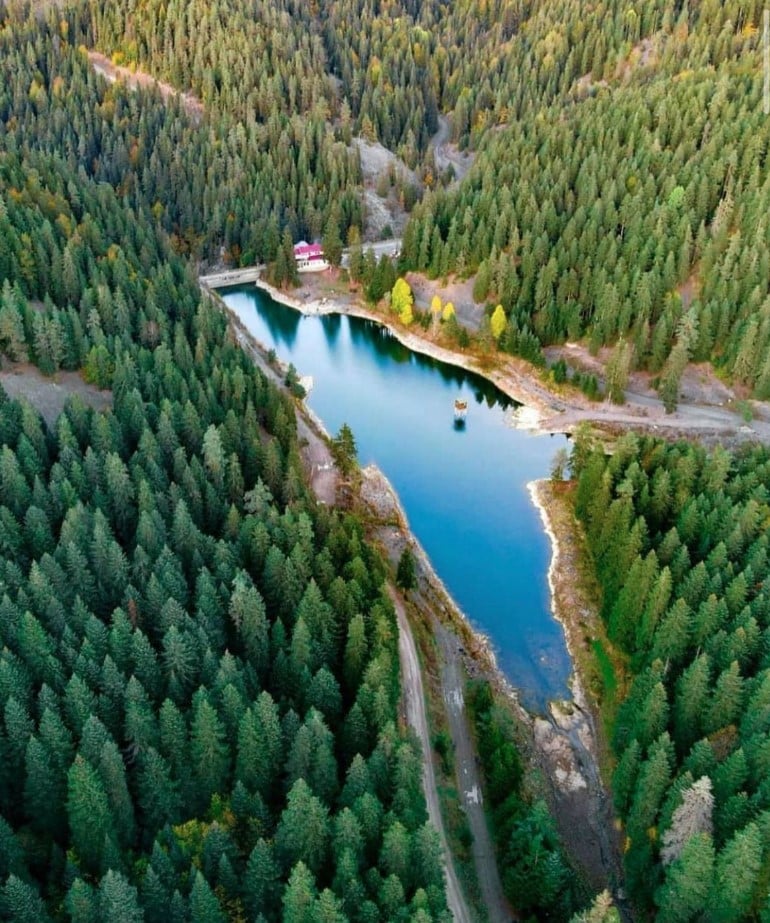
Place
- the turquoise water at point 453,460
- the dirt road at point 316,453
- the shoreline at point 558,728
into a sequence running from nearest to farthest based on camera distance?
the shoreline at point 558,728, the turquoise water at point 453,460, the dirt road at point 316,453

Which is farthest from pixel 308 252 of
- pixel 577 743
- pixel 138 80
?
pixel 577 743

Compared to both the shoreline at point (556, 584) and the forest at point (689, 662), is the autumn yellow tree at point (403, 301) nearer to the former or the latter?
the shoreline at point (556, 584)

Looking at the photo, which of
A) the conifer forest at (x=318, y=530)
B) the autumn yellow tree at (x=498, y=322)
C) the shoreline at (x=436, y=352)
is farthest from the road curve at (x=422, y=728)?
the autumn yellow tree at (x=498, y=322)

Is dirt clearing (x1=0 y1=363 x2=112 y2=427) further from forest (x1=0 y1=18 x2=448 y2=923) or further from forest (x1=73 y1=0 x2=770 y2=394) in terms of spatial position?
forest (x1=73 y1=0 x2=770 y2=394)

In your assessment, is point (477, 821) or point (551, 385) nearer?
point (477, 821)

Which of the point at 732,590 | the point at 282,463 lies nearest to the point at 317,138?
the point at 282,463

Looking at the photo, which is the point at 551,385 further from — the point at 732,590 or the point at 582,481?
the point at 732,590
